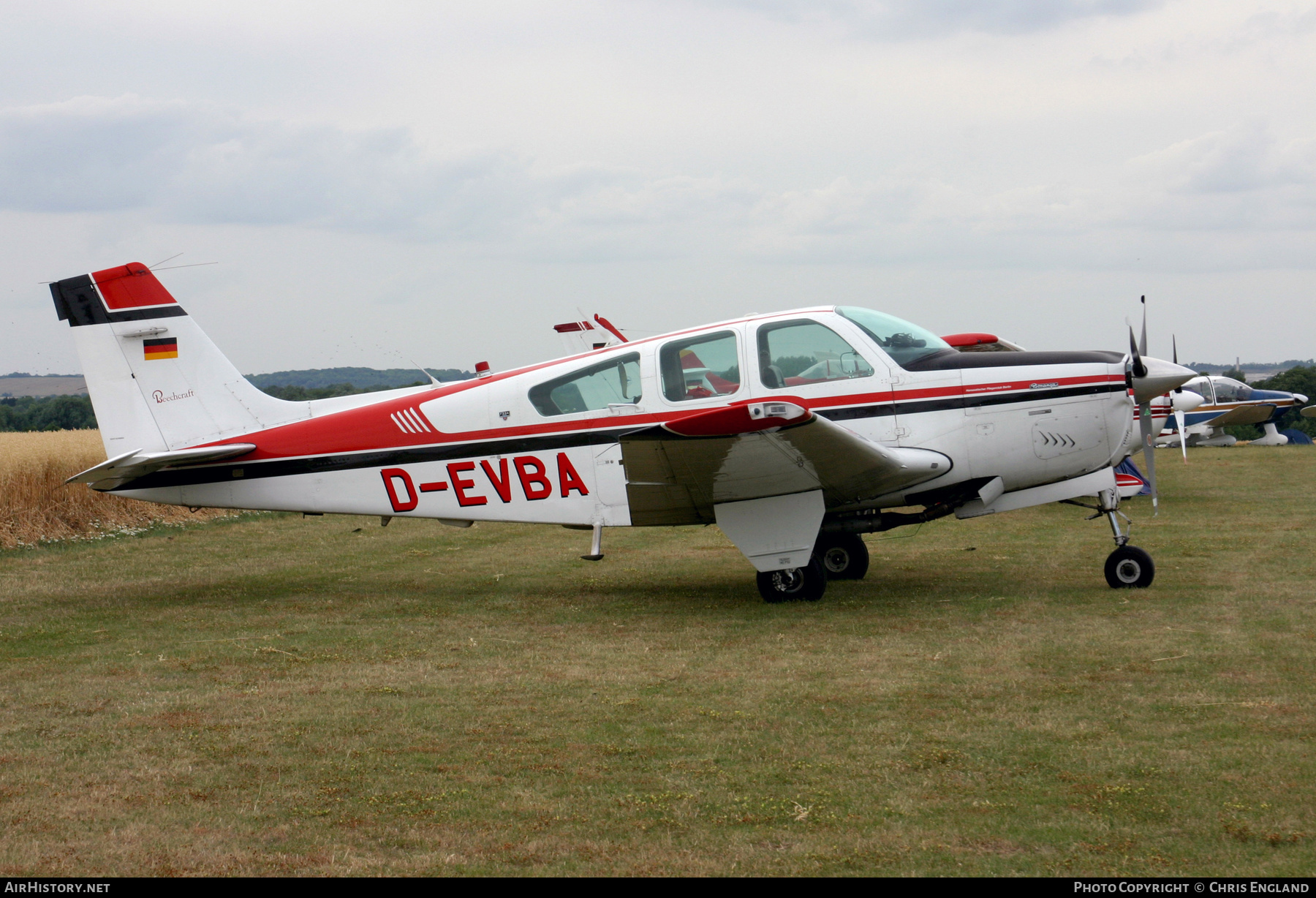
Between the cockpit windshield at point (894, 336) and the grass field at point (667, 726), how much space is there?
2.04 meters

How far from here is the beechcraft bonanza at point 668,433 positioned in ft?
28.7

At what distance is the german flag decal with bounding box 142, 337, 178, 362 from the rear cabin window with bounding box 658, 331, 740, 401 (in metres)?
4.61

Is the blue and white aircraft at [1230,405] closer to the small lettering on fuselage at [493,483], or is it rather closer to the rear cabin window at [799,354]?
the rear cabin window at [799,354]

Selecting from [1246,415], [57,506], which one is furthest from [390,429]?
[1246,415]

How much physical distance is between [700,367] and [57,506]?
10.5 m

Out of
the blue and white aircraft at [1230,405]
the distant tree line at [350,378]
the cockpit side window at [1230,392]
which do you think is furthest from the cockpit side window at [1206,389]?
the distant tree line at [350,378]

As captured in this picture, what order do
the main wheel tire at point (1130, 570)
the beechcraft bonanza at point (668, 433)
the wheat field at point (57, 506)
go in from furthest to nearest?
1. the wheat field at point (57, 506)
2. the main wheel tire at point (1130, 570)
3. the beechcraft bonanza at point (668, 433)

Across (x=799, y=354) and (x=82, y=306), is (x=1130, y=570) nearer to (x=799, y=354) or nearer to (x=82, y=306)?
(x=799, y=354)

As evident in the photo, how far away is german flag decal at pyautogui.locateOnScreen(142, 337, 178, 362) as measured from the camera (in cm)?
1002

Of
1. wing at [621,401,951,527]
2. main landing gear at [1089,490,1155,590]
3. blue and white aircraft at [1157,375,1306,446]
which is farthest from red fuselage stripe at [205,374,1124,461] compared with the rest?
blue and white aircraft at [1157,375,1306,446]

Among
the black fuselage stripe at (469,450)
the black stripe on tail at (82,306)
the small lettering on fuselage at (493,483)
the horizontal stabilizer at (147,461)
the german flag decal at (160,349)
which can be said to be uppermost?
the black stripe on tail at (82,306)

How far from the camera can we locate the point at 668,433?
25.6ft

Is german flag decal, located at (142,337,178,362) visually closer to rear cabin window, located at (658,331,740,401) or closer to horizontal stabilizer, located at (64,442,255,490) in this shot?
horizontal stabilizer, located at (64,442,255,490)

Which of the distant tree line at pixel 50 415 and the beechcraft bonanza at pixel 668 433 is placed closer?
the beechcraft bonanza at pixel 668 433
